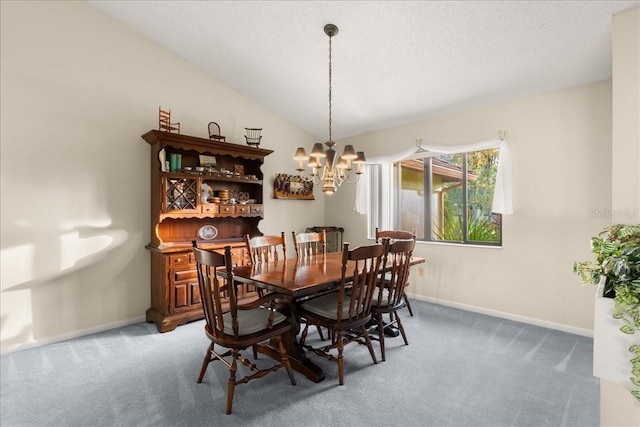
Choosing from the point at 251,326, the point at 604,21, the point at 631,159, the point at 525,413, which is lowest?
the point at 525,413

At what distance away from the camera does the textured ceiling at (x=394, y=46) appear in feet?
8.08

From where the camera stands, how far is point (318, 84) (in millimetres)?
3811

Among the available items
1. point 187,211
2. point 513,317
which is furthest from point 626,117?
point 187,211

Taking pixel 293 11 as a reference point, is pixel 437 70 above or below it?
below

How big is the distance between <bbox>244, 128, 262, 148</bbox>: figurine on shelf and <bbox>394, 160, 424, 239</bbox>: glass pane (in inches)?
82.3

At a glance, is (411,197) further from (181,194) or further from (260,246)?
(181,194)

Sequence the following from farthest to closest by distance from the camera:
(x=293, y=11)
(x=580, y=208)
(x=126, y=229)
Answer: (x=126, y=229), (x=580, y=208), (x=293, y=11)

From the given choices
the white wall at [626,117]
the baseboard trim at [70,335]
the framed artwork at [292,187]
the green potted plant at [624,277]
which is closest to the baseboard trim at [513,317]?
the white wall at [626,117]

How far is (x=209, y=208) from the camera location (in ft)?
11.9

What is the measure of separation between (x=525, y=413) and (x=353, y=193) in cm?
356

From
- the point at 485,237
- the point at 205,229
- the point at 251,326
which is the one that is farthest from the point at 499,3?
the point at 205,229

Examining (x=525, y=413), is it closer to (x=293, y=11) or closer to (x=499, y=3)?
(x=499, y=3)

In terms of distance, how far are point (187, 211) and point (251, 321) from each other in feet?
5.86

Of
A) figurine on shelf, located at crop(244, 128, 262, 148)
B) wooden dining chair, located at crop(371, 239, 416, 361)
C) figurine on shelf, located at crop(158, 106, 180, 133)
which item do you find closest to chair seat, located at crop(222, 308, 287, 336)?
wooden dining chair, located at crop(371, 239, 416, 361)
